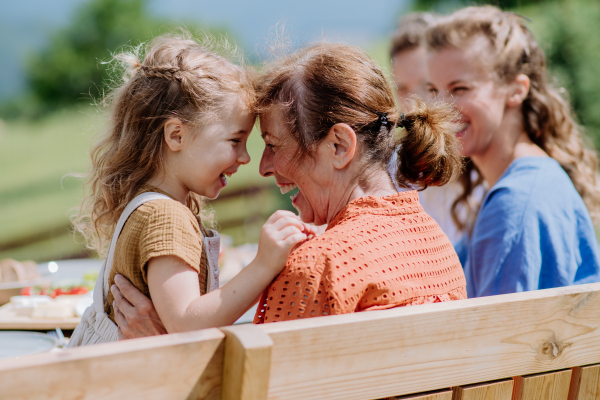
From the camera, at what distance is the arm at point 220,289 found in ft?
4.74

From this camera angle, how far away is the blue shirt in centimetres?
214

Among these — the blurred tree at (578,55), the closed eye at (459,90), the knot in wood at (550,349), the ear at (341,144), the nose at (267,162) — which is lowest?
the blurred tree at (578,55)

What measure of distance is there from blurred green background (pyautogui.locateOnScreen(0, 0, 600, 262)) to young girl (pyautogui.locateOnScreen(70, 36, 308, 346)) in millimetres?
218

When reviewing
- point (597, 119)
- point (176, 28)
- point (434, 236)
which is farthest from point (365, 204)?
point (597, 119)

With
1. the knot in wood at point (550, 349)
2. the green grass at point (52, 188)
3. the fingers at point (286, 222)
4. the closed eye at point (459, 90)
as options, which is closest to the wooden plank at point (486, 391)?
the knot in wood at point (550, 349)

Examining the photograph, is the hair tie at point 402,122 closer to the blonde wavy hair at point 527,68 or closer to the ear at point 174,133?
the ear at point 174,133

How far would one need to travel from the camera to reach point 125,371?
87 centimetres

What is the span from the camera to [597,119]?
7.89 metres

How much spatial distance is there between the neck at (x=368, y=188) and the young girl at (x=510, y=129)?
29.3 inches

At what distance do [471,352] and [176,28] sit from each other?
172cm

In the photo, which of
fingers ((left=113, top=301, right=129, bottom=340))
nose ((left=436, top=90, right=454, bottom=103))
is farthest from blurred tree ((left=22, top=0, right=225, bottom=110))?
fingers ((left=113, top=301, right=129, bottom=340))

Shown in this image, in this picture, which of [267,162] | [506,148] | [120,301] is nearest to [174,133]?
[267,162]

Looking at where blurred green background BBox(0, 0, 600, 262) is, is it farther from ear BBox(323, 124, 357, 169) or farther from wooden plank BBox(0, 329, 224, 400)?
wooden plank BBox(0, 329, 224, 400)

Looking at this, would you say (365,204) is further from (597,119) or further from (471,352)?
(597,119)
